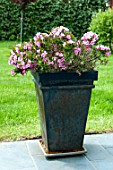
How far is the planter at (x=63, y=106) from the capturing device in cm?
268

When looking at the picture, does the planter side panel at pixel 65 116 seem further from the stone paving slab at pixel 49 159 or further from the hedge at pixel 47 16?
the hedge at pixel 47 16

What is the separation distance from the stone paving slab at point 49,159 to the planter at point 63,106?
0.39 feet

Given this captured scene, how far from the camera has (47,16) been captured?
1208 centimetres

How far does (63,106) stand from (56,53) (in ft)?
1.43

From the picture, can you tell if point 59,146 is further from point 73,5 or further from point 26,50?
point 73,5

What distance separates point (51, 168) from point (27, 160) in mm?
238

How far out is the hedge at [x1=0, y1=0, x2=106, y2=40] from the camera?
12008 millimetres

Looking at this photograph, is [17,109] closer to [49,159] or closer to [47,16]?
[49,159]

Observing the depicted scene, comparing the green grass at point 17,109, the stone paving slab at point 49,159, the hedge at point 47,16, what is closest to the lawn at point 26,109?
the green grass at point 17,109

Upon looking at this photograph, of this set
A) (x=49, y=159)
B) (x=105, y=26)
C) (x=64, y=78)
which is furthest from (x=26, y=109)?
(x=105, y=26)

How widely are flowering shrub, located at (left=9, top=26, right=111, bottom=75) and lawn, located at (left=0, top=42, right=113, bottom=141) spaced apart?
251 mm

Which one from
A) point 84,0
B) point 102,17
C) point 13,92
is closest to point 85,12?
point 84,0

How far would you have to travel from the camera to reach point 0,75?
20.4 feet

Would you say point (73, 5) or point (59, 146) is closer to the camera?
point (59, 146)
